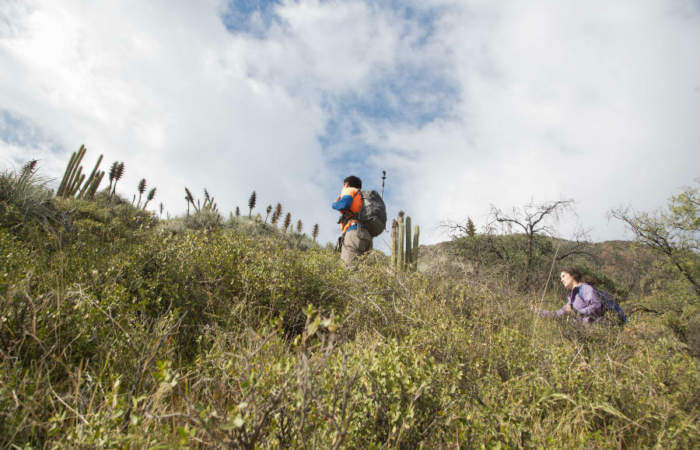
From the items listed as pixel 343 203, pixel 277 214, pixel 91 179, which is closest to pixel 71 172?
pixel 91 179

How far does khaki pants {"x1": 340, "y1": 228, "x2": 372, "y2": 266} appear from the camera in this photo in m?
7.64

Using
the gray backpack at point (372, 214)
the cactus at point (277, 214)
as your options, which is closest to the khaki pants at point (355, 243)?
the gray backpack at point (372, 214)

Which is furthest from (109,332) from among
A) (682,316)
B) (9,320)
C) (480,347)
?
(682,316)

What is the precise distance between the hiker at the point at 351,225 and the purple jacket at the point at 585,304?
379cm

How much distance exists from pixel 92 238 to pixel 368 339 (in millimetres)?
3922

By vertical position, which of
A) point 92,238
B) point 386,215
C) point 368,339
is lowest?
point 368,339

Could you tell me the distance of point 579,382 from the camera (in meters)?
2.71

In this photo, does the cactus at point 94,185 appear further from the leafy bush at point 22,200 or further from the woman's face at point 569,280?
the woman's face at point 569,280

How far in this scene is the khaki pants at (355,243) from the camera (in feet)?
25.1

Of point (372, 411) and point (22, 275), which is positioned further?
point (22, 275)

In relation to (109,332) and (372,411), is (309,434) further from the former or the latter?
(109,332)

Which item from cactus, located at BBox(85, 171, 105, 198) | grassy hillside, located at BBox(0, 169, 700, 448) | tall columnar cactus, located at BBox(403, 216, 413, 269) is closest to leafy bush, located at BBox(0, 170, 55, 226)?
grassy hillside, located at BBox(0, 169, 700, 448)

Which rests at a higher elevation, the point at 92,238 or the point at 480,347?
the point at 92,238

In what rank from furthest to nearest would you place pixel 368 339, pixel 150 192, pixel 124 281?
pixel 150 192
pixel 368 339
pixel 124 281
